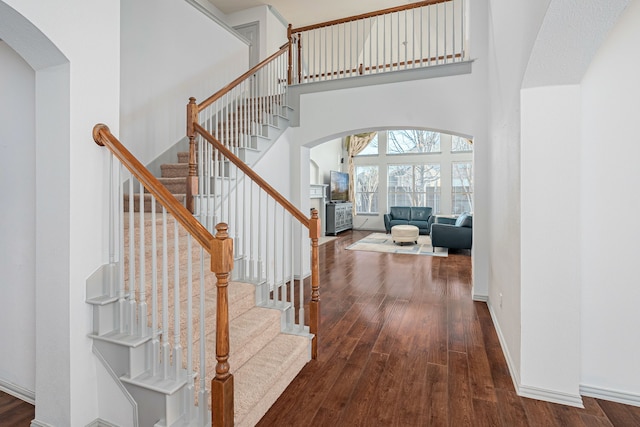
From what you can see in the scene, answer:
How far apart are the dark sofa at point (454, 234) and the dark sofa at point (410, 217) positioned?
9.11 ft

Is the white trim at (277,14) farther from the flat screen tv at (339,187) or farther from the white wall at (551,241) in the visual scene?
the white wall at (551,241)

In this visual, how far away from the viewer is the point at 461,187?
10258 millimetres

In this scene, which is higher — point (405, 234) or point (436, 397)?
point (405, 234)

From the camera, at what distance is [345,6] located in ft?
21.6

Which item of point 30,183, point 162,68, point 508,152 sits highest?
point 162,68

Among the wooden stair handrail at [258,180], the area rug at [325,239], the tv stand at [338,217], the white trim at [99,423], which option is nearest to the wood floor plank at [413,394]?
the wooden stair handrail at [258,180]

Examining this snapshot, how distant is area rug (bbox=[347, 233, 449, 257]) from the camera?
706 centimetres

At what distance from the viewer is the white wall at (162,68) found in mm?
3908

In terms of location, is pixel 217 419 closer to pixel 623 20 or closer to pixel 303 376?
pixel 303 376

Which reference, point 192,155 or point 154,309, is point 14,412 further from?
point 192,155

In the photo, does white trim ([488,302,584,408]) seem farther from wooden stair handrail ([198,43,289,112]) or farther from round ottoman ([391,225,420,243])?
round ottoman ([391,225,420,243])

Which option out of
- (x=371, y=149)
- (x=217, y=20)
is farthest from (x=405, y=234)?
(x=217, y=20)

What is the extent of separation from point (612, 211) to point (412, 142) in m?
9.28

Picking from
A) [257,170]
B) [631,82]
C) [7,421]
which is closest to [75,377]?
[7,421]
